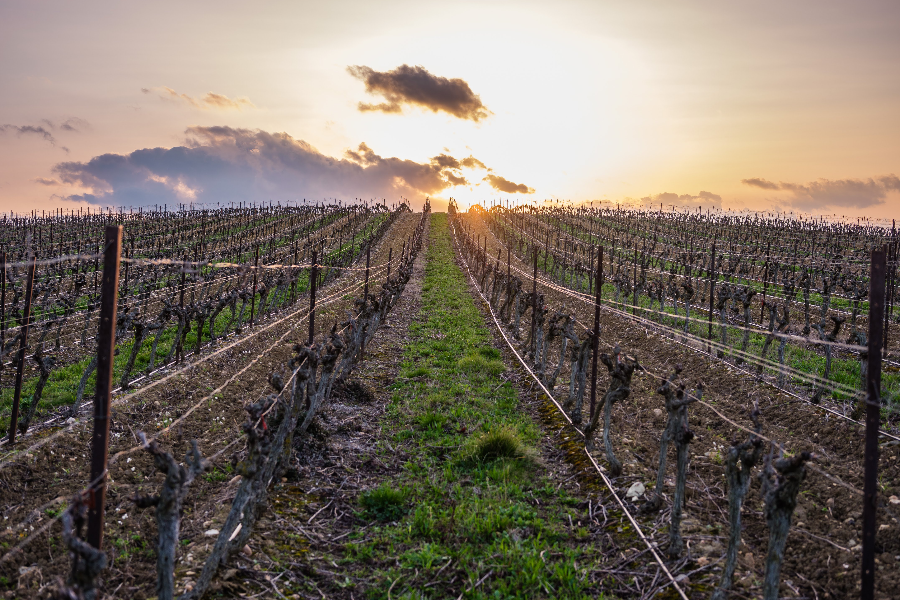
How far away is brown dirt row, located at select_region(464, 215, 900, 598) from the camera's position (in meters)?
4.88

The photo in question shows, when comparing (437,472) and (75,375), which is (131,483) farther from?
(75,375)

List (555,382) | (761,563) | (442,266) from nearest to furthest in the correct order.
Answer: (761,563) → (555,382) → (442,266)

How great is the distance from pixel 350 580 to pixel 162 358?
30.0ft

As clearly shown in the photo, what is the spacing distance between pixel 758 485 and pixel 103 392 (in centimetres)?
693

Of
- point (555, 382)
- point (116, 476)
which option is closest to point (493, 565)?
point (116, 476)

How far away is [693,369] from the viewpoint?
1216cm

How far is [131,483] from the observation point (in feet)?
20.6

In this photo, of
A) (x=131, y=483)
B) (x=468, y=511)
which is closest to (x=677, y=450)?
(x=468, y=511)

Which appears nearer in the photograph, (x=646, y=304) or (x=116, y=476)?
(x=116, y=476)

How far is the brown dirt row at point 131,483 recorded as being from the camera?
182 inches

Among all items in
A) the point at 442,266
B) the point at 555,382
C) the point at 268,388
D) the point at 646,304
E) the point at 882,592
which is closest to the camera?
the point at 882,592

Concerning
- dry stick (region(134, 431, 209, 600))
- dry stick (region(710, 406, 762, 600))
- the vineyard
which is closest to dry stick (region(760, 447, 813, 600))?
the vineyard

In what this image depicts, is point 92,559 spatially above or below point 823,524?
above

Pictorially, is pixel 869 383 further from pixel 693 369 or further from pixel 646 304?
pixel 646 304
